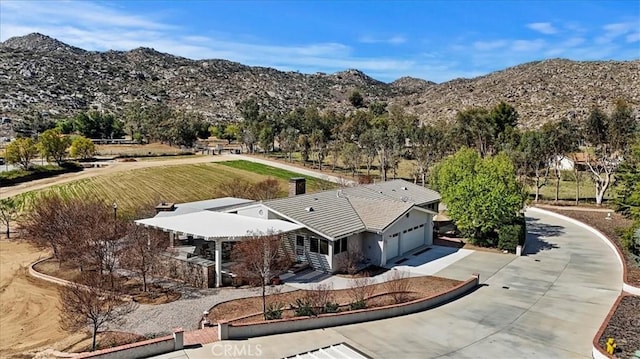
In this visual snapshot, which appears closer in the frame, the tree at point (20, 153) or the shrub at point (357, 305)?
the shrub at point (357, 305)

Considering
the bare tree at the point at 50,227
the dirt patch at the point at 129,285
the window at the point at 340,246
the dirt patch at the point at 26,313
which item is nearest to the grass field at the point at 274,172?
the window at the point at 340,246

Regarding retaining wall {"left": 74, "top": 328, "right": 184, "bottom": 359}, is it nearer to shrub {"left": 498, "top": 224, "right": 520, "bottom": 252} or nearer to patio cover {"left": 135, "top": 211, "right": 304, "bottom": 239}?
patio cover {"left": 135, "top": 211, "right": 304, "bottom": 239}

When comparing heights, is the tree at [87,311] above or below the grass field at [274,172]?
below

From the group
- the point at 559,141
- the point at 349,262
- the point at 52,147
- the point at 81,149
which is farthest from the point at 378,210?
the point at 81,149

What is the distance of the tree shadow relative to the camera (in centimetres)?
3209

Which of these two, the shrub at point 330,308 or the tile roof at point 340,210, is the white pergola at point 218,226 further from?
the shrub at point 330,308

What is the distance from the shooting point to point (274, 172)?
6419 centimetres

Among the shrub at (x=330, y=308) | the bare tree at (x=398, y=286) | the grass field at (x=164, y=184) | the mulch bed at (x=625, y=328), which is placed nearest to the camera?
the mulch bed at (x=625, y=328)

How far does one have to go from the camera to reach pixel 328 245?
991 inches

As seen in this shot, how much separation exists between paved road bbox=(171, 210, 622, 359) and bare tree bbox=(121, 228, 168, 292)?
8360mm

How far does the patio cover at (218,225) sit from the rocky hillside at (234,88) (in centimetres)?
7726

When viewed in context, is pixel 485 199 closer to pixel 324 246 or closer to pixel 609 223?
pixel 324 246

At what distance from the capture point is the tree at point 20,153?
57344mm

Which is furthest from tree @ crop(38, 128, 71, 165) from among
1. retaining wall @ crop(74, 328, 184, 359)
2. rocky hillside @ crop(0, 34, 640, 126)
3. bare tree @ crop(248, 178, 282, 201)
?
rocky hillside @ crop(0, 34, 640, 126)
